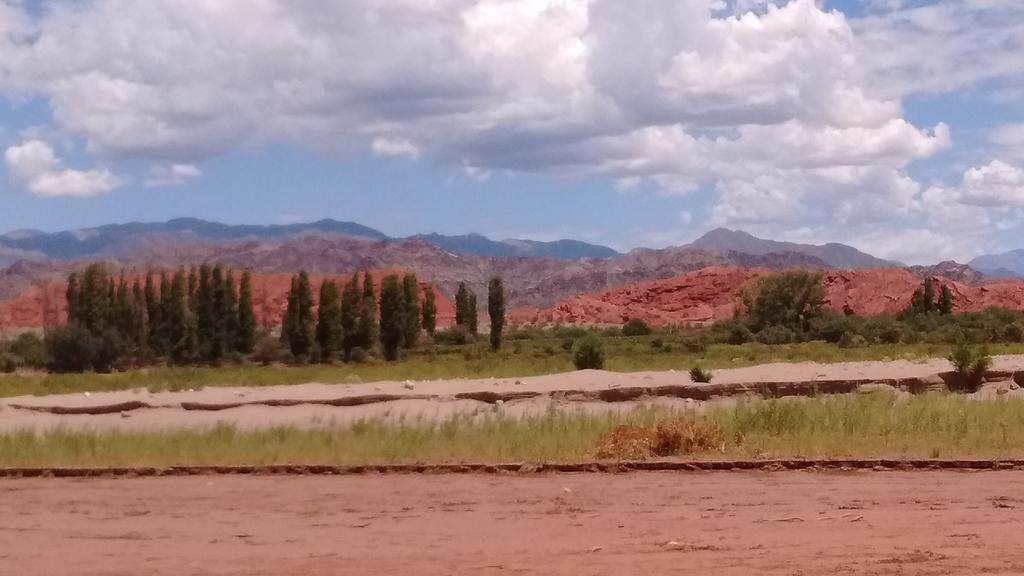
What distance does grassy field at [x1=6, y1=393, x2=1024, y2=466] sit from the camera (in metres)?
16.7

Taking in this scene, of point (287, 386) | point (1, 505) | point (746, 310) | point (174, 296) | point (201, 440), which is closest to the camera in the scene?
point (1, 505)

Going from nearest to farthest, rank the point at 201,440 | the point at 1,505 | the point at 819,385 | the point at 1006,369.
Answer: the point at 1,505
the point at 201,440
the point at 819,385
the point at 1006,369

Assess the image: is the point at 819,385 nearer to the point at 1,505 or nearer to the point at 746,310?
the point at 1,505

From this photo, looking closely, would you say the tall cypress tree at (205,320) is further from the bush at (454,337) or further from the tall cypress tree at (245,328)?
the bush at (454,337)

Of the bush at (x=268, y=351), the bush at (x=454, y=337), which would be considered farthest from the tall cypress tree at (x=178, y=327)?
the bush at (x=454, y=337)

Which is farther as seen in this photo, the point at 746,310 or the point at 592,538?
the point at 746,310

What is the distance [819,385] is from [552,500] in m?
19.0

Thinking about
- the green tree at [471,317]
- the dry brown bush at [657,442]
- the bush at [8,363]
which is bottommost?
the bush at [8,363]

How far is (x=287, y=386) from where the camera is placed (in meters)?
37.6

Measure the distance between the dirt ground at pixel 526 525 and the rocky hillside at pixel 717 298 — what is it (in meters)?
99.8

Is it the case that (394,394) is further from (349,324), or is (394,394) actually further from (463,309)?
(463,309)

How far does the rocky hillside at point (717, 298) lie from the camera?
117m

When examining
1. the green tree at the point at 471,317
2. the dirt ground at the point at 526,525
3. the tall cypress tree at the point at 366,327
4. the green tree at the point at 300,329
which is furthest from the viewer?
the green tree at the point at 471,317

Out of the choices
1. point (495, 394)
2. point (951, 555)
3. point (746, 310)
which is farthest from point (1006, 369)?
point (746, 310)
